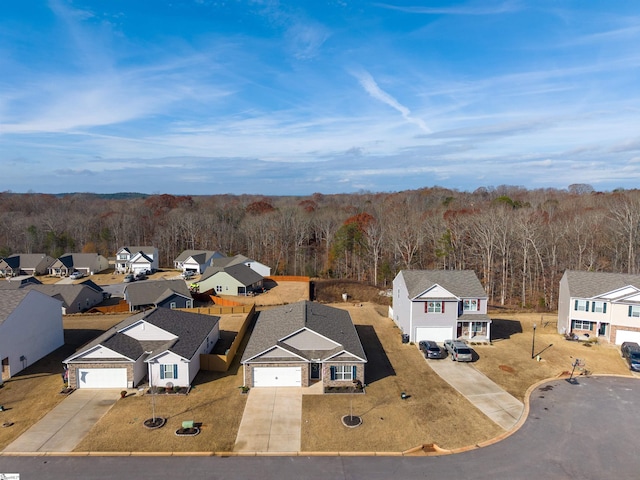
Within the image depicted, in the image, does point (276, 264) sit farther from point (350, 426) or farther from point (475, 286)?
point (350, 426)

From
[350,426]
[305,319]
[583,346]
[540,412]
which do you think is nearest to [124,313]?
[305,319]

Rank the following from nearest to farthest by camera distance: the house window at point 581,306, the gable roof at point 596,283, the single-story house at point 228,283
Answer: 1. the gable roof at point 596,283
2. the house window at point 581,306
3. the single-story house at point 228,283

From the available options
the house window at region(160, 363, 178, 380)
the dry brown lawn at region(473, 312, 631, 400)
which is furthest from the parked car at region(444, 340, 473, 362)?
the house window at region(160, 363, 178, 380)

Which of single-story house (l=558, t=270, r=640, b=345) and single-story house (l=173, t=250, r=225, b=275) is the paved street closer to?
single-story house (l=558, t=270, r=640, b=345)

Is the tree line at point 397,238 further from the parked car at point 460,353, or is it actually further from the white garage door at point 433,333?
the parked car at point 460,353

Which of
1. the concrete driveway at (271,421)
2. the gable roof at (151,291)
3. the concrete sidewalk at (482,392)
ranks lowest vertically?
the concrete driveway at (271,421)

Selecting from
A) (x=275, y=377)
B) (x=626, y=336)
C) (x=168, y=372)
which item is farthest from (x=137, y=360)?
(x=626, y=336)

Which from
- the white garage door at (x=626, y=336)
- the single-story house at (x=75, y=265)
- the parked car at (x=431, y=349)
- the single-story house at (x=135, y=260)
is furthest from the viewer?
the single-story house at (x=135, y=260)

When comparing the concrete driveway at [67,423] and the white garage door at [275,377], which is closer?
the concrete driveway at [67,423]

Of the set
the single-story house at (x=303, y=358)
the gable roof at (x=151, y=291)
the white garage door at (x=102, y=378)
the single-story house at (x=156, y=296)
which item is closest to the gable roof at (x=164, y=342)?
the white garage door at (x=102, y=378)
